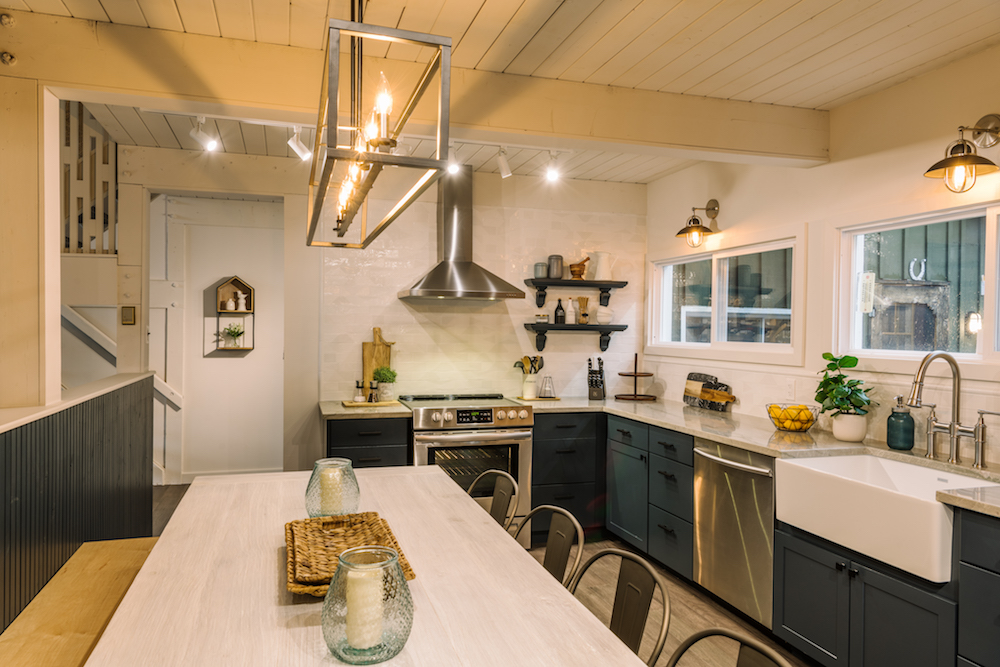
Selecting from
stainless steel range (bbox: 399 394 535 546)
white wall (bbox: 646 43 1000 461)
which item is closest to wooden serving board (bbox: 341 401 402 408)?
stainless steel range (bbox: 399 394 535 546)

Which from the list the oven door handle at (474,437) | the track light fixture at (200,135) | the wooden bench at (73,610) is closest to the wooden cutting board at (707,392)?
the oven door handle at (474,437)

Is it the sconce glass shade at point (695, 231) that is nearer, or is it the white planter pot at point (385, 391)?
the sconce glass shade at point (695, 231)

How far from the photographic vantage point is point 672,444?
12.2ft

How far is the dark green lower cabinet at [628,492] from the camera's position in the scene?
4.06 m

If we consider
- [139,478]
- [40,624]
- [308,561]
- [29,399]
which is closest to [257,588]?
[308,561]

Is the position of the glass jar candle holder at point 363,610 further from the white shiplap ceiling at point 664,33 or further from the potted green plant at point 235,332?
the potted green plant at point 235,332

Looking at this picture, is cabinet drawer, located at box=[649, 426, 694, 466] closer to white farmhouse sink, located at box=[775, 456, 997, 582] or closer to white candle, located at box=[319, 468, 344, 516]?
white farmhouse sink, located at box=[775, 456, 997, 582]

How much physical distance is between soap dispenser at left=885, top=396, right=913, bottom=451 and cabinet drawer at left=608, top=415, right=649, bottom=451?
4.48 feet

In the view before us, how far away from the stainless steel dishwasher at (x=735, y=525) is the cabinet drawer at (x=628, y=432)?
0.53m

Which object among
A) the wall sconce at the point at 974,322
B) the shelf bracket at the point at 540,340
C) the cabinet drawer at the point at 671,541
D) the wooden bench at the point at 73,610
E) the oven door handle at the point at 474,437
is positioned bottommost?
the cabinet drawer at the point at 671,541

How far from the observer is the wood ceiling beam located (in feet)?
8.27

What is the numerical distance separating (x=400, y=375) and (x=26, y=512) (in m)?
2.72

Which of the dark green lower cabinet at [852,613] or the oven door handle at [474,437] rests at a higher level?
the oven door handle at [474,437]

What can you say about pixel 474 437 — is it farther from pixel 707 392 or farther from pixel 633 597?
pixel 633 597
